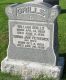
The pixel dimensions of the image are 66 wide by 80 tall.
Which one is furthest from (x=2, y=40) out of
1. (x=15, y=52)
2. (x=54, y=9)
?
(x=54, y=9)

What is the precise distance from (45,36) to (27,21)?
53 centimetres

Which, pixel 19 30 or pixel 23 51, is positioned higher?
pixel 19 30

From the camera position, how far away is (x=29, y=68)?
6945mm

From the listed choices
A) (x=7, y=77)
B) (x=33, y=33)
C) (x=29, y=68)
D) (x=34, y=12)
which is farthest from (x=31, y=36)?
(x=7, y=77)

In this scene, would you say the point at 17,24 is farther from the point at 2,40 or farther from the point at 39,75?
the point at 2,40

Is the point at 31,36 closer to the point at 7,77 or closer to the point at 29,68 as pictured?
the point at 29,68

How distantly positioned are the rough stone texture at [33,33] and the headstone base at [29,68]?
111 millimetres

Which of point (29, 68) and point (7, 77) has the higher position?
point (29, 68)

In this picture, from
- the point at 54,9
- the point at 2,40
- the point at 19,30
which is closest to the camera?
the point at 54,9

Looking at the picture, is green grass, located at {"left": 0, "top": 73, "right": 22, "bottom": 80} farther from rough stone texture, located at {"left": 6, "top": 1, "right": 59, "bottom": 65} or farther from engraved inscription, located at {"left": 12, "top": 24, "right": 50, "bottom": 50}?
engraved inscription, located at {"left": 12, "top": 24, "right": 50, "bottom": 50}

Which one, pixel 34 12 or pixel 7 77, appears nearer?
pixel 34 12

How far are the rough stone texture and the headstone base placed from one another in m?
0.11

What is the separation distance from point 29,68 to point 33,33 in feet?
2.65

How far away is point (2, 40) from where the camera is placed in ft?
31.9
